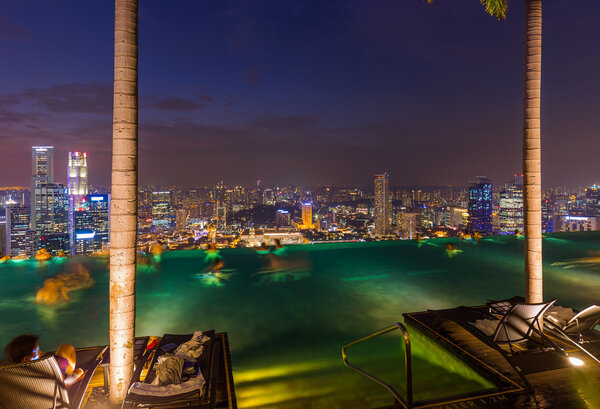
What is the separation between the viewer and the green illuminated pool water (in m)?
4.09

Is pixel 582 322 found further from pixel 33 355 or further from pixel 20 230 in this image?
pixel 20 230

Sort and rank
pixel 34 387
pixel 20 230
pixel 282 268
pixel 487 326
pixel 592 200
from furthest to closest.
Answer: pixel 20 230 < pixel 592 200 < pixel 282 268 < pixel 487 326 < pixel 34 387

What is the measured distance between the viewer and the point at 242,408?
3.53 meters

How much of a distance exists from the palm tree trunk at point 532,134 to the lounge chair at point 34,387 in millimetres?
5536

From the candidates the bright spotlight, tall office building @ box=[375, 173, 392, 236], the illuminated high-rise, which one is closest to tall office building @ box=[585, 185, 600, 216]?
tall office building @ box=[375, 173, 392, 236]

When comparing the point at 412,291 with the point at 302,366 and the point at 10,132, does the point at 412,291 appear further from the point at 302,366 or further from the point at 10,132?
the point at 10,132

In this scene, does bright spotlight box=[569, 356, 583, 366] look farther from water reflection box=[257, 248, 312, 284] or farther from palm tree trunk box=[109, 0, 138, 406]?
water reflection box=[257, 248, 312, 284]

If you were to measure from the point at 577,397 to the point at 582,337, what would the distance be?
1.39m

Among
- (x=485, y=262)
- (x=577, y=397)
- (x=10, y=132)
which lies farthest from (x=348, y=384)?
(x=10, y=132)

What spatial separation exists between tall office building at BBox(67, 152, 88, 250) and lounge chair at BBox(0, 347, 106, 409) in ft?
149

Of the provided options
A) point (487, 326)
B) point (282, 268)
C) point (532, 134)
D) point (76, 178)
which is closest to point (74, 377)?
point (487, 326)

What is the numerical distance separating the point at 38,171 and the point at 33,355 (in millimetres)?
52174

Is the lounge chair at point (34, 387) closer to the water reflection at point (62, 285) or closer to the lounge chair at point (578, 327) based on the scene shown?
the lounge chair at point (578, 327)

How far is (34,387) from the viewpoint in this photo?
2455mm
